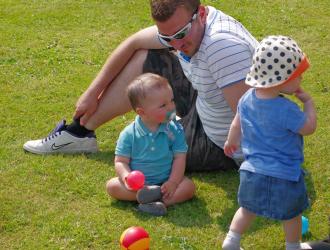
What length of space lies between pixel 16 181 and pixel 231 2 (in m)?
5.35

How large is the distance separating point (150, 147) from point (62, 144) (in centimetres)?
102

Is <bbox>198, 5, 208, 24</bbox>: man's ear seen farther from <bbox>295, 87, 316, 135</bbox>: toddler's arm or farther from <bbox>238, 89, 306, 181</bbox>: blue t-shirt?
<bbox>295, 87, 316, 135</bbox>: toddler's arm

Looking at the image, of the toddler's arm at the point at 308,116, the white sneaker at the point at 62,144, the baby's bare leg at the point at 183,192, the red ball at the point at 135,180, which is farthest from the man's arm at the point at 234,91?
the white sneaker at the point at 62,144

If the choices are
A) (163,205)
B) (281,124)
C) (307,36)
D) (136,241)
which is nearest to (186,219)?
(163,205)

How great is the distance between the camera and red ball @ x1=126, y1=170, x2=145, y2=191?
403 cm

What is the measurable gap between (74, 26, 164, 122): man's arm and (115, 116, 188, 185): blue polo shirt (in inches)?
30.8

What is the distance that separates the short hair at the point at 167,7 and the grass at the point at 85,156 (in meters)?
1.25

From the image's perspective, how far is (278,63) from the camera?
10.1 ft

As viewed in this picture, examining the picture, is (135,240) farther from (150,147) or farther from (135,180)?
(150,147)

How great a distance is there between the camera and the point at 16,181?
180 inches

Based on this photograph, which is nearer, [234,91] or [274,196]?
[274,196]

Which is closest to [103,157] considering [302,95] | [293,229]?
[293,229]

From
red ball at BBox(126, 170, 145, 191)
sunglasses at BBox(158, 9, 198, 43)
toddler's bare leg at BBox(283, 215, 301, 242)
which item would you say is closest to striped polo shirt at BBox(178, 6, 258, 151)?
sunglasses at BBox(158, 9, 198, 43)

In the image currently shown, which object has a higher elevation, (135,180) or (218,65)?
(218,65)
